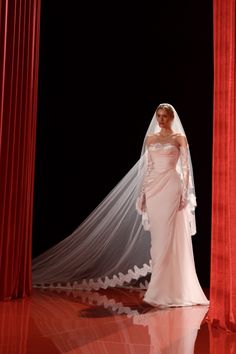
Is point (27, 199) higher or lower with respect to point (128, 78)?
lower

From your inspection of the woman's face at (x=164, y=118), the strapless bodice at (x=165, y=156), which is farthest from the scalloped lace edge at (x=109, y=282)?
the woman's face at (x=164, y=118)

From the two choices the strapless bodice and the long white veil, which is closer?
the strapless bodice

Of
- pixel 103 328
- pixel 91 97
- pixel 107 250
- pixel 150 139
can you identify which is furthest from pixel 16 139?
pixel 103 328

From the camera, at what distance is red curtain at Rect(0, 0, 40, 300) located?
4.98 metres

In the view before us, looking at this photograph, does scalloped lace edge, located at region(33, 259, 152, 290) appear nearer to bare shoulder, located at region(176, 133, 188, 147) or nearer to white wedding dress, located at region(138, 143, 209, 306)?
white wedding dress, located at region(138, 143, 209, 306)

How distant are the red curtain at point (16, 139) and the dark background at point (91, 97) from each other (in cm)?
150

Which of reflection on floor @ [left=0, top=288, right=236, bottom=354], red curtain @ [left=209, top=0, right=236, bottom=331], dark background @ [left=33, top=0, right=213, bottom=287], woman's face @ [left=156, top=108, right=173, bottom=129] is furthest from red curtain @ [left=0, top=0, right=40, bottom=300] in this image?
red curtain @ [left=209, top=0, right=236, bottom=331]

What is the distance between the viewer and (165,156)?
484 centimetres

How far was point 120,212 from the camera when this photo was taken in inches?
216

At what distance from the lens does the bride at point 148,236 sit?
4754 millimetres

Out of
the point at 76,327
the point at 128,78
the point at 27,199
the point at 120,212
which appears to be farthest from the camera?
the point at 128,78

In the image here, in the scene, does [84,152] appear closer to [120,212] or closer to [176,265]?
[120,212]

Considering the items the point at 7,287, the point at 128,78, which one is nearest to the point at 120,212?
the point at 7,287

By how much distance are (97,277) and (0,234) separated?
1240 millimetres
